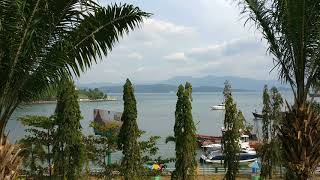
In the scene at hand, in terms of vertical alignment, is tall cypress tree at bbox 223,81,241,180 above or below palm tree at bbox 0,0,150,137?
below

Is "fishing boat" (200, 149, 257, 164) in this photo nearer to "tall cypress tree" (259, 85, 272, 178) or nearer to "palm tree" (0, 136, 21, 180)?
"tall cypress tree" (259, 85, 272, 178)

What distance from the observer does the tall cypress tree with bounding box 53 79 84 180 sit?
23.9 m

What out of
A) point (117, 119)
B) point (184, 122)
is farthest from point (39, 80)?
point (117, 119)

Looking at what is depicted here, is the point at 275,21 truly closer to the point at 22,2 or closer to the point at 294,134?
the point at 294,134

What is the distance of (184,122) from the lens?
25547mm

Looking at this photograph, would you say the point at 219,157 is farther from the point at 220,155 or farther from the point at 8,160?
the point at 8,160

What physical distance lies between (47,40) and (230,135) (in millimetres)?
23195

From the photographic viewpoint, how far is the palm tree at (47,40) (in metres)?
6.62

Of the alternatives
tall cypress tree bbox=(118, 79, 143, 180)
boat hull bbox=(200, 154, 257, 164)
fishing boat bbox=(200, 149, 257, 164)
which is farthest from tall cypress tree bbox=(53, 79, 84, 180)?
fishing boat bbox=(200, 149, 257, 164)

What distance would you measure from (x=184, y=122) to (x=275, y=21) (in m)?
16.0

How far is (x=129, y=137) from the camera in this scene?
24.9m

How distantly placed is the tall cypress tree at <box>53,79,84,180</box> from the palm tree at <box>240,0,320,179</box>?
50.6 ft

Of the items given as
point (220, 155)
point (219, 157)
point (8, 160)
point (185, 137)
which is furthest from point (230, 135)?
point (219, 157)

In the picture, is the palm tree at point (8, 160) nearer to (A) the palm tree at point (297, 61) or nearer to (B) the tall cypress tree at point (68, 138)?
(A) the palm tree at point (297, 61)
